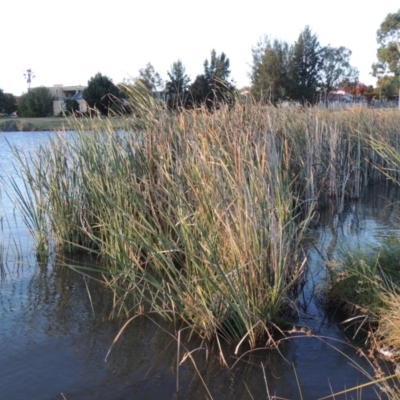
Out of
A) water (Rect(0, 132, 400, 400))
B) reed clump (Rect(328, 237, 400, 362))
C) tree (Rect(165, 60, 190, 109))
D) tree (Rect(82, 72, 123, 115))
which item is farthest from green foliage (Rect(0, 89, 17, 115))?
reed clump (Rect(328, 237, 400, 362))

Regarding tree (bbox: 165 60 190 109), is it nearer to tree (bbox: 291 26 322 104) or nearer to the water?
the water

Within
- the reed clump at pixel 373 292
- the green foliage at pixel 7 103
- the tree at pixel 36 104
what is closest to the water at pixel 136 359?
the reed clump at pixel 373 292

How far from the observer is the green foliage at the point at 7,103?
48688mm

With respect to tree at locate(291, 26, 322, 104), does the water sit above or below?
below

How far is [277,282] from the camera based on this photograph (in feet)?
12.3

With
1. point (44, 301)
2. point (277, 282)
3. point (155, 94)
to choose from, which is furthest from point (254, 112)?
point (44, 301)

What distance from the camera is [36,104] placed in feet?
133

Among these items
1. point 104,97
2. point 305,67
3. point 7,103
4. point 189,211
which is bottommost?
point 189,211

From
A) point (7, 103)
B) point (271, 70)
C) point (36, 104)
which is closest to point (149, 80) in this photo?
point (271, 70)

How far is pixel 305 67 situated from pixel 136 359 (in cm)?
2916

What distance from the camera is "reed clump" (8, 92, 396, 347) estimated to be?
12.1 feet

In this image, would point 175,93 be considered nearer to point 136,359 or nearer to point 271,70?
point 136,359

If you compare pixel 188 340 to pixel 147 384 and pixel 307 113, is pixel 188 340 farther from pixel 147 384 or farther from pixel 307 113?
pixel 307 113

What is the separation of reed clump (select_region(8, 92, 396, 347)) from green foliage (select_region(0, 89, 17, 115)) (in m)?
45.7
